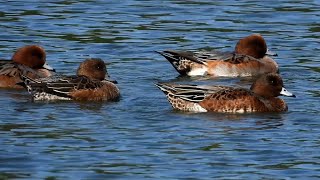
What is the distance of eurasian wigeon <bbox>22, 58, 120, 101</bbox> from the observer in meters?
15.7

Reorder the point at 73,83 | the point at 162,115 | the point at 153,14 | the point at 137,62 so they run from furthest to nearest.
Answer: the point at 153,14, the point at 137,62, the point at 73,83, the point at 162,115

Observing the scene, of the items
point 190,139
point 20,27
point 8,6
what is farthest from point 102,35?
point 190,139

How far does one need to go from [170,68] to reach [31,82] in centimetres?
331

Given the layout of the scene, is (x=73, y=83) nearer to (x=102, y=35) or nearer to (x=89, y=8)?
(x=102, y=35)

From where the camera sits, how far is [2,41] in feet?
64.9

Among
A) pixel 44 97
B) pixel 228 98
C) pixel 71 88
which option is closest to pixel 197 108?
pixel 228 98

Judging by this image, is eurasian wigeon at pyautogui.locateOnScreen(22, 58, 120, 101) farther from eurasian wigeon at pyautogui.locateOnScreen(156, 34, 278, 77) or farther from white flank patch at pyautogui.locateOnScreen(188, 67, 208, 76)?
white flank patch at pyautogui.locateOnScreen(188, 67, 208, 76)

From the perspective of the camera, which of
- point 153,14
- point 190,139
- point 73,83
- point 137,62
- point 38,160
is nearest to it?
point 38,160

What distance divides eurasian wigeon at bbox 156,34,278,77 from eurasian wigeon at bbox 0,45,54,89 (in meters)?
1.79

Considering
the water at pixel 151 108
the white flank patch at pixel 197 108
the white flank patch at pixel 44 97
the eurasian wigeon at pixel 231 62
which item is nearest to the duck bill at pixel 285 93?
the water at pixel 151 108

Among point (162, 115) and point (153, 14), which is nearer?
point (162, 115)

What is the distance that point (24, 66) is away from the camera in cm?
1733

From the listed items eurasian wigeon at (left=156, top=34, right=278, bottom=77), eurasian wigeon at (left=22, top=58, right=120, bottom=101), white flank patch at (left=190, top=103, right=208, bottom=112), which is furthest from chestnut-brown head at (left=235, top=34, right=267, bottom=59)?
white flank patch at (left=190, top=103, right=208, bottom=112)

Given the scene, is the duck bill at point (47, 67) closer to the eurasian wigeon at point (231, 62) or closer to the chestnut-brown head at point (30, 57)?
the chestnut-brown head at point (30, 57)
